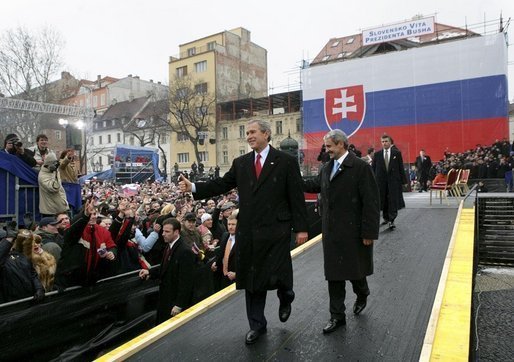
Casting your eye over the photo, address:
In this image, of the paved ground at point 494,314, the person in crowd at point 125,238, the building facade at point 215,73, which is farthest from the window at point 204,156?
the person in crowd at point 125,238

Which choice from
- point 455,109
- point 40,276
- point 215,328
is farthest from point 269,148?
point 455,109

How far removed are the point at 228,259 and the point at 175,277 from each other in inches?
38.9

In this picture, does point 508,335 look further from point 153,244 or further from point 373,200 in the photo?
point 153,244

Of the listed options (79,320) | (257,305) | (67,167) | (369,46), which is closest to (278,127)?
(369,46)

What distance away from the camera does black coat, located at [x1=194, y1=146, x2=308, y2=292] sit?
3443 millimetres

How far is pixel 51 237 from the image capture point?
564 centimetres

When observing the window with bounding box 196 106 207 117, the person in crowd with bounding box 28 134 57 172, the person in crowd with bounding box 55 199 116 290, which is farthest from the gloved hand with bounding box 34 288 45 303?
the window with bounding box 196 106 207 117

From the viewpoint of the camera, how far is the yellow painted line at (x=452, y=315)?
2969mm

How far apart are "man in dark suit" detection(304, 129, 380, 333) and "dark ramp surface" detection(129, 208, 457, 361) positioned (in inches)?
10.3

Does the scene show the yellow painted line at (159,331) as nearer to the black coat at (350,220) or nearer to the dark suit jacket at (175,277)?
the dark suit jacket at (175,277)

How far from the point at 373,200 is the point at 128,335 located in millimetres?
3677

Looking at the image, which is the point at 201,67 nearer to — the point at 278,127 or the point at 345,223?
the point at 278,127

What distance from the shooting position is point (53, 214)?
22.0ft

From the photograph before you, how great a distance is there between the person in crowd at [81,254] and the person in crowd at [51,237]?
1.24 feet
